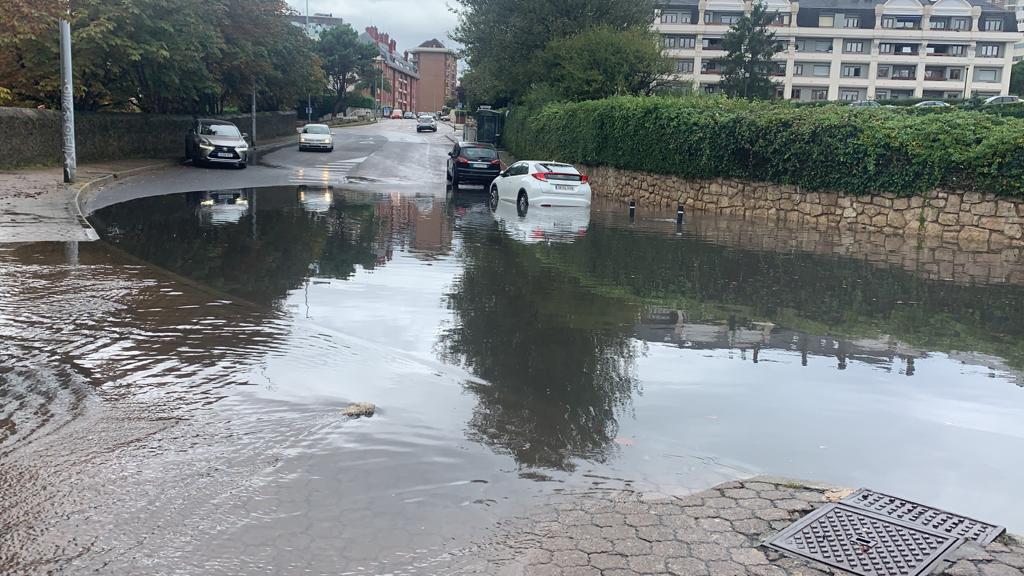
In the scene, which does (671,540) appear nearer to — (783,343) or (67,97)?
(783,343)

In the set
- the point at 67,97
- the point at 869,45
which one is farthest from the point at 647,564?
the point at 869,45

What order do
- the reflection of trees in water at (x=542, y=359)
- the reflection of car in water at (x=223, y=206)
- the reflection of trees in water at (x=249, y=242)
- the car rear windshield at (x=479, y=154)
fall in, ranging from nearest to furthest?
the reflection of trees in water at (x=542, y=359) < the reflection of trees in water at (x=249, y=242) < the reflection of car in water at (x=223, y=206) < the car rear windshield at (x=479, y=154)

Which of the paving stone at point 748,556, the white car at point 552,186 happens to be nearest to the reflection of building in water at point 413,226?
the white car at point 552,186

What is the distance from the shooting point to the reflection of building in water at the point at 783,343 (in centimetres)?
813

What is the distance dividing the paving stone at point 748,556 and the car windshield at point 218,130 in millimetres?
34002

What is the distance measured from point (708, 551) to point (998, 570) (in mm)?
1304

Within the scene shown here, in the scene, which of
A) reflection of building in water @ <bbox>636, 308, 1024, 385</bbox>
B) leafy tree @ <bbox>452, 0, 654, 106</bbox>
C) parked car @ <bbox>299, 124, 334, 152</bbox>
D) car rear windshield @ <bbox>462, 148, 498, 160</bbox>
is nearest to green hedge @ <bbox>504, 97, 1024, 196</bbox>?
car rear windshield @ <bbox>462, 148, 498, 160</bbox>

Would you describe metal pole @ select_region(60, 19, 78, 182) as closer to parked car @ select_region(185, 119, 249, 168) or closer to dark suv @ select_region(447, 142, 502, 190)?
parked car @ select_region(185, 119, 249, 168)

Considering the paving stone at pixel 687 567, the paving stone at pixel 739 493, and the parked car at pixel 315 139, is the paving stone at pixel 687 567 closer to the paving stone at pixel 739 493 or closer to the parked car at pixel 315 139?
the paving stone at pixel 739 493

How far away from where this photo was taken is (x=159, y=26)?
97.5ft

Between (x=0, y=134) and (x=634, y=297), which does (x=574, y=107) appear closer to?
(x=0, y=134)

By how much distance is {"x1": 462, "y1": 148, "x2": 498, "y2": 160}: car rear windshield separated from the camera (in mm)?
31000

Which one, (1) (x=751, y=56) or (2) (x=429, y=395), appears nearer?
(2) (x=429, y=395)

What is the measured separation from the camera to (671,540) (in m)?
4.23
